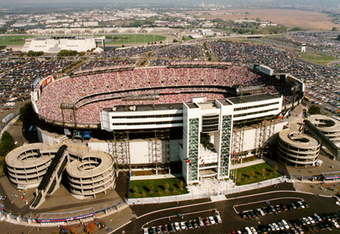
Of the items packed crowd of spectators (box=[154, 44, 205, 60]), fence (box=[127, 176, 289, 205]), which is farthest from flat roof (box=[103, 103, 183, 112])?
packed crowd of spectators (box=[154, 44, 205, 60])

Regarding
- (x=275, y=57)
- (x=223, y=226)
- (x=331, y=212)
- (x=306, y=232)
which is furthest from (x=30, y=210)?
(x=275, y=57)

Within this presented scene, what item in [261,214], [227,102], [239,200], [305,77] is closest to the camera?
[261,214]

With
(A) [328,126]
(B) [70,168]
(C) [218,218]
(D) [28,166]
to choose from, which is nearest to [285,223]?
(C) [218,218]

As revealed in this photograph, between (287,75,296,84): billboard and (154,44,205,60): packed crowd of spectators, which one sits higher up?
(287,75,296,84): billboard

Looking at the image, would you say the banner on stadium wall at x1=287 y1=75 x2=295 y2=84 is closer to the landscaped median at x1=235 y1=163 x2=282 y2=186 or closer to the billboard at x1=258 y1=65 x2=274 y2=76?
the billboard at x1=258 y1=65 x2=274 y2=76

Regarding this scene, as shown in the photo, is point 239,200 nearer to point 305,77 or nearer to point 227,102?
point 227,102

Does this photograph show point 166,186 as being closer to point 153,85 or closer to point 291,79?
point 153,85

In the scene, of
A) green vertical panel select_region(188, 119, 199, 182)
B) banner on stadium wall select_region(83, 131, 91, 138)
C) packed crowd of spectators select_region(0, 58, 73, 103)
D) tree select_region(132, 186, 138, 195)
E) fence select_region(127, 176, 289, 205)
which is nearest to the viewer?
fence select_region(127, 176, 289, 205)
